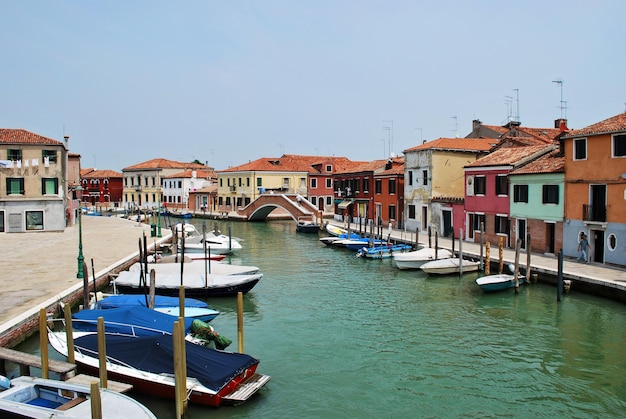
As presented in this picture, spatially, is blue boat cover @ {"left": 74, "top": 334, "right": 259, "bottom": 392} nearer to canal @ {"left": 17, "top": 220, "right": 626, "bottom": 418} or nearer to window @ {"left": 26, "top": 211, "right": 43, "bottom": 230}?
canal @ {"left": 17, "top": 220, "right": 626, "bottom": 418}

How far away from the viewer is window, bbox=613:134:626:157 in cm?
2052

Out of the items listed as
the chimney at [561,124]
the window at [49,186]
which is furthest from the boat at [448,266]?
the window at [49,186]

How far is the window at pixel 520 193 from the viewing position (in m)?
25.8

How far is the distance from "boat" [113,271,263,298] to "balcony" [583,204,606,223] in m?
13.2

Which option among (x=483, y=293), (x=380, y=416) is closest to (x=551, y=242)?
(x=483, y=293)

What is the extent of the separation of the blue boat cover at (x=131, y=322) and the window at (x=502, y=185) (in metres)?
19.5

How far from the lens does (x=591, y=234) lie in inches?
866

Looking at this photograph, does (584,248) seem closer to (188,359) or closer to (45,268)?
(188,359)

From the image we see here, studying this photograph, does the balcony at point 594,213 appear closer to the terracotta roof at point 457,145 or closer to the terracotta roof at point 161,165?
the terracotta roof at point 457,145

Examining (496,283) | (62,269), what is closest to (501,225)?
(496,283)

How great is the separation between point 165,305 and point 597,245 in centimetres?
1670

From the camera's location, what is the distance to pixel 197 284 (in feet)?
61.5

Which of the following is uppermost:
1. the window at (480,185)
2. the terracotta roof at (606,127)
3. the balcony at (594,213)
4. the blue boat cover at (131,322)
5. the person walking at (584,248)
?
the terracotta roof at (606,127)

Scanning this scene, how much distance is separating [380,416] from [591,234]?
15.8m
